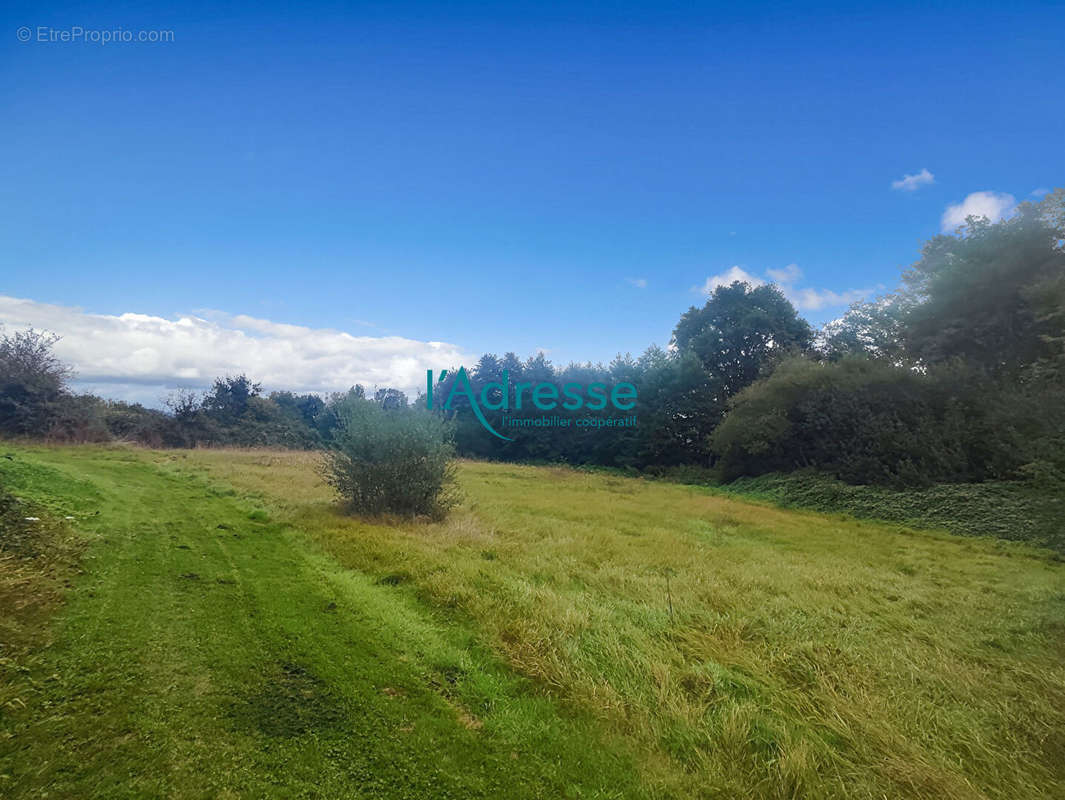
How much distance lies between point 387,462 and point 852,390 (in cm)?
1697

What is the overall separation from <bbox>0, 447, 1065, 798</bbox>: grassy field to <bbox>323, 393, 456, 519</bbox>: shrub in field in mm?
1802

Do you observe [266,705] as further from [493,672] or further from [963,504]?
[963,504]

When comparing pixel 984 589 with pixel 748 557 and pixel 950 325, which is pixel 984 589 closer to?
pixel 748 557

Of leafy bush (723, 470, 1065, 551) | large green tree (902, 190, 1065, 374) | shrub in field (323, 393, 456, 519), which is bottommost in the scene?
leafy bush (723, 470, 1065, 551)

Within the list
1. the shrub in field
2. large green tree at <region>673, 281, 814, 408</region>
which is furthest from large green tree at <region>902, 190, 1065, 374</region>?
the shrub in field

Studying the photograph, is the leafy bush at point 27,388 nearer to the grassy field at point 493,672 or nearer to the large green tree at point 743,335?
the grassy field at point 493,672

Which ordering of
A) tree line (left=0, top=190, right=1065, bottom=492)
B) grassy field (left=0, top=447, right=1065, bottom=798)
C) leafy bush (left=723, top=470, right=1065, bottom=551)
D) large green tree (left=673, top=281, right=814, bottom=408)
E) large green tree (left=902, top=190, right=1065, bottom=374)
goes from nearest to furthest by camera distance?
grassy field (left=0, top=447, right=1065, bottom=798) < leafy bush (left=723, top=470, right=1065, bottom=551) < tree line (left=0, top=190, right=1065, bottom=492) < large green tree (left=902, top=190, right=1065, bottom=374) < large green tree (left=673, top=281, right=814, bottom=408)

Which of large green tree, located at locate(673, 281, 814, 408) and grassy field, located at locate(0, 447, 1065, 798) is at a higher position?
large green tree, located at locate(673, 281, 814, 408)

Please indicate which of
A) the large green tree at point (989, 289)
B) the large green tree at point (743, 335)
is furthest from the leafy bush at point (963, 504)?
the large green tree at point (743, 335)

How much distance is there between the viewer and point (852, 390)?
17.0 m

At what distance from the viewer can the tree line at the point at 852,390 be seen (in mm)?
12805

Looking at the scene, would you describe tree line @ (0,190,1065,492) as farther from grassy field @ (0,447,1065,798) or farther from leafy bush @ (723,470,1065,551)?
grassy field @ (0,447,1065,798)

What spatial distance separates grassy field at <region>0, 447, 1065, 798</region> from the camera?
237 centimetres

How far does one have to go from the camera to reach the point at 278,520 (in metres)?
7.53
